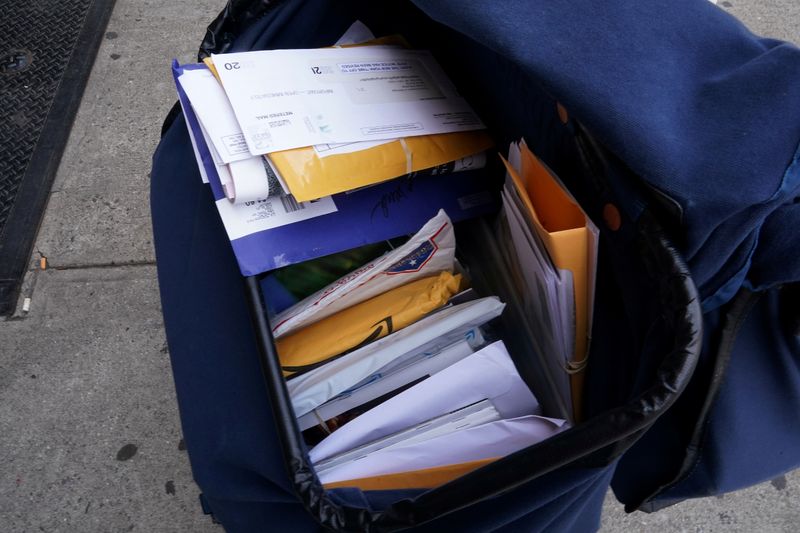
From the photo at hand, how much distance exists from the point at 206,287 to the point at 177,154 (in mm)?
237

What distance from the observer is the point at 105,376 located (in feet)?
4.33

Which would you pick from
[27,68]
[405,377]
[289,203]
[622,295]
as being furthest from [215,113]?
[27,68]

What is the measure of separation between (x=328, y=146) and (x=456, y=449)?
37cm

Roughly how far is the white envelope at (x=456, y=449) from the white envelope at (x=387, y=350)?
0.10 metres

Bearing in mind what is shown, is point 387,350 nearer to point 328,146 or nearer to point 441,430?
point 441,430

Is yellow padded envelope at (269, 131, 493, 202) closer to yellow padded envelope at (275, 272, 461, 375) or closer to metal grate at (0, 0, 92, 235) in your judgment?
yellow padded envelope at (275, 272, 461, 375)

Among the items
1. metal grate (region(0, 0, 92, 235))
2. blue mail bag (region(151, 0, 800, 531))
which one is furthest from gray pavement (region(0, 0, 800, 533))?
blue mail bag (region(151, 0, 800, 531))

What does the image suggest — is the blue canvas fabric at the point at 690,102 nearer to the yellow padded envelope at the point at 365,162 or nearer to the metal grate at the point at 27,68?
the yellow padded envelope at the point at 365,162

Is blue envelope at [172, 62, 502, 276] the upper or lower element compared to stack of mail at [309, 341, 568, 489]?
upper

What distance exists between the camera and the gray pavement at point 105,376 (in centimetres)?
117

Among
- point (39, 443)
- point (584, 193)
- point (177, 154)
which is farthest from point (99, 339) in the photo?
point (584, 193)

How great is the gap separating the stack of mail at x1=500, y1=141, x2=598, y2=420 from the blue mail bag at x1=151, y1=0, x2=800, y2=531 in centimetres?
2

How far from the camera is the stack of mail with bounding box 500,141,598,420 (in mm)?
591

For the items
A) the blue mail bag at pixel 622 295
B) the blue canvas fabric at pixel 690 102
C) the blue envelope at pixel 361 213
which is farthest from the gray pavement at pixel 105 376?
the blue canvas fabric at pixel 690 102
